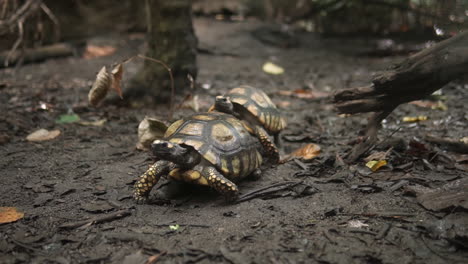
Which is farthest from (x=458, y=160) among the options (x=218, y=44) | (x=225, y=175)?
(x=218, y=44)

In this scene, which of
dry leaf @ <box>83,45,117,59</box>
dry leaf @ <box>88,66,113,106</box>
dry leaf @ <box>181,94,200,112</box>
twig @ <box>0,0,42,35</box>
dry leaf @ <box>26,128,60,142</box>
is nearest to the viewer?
dry leaf @ <box>88,66,113,106</box>

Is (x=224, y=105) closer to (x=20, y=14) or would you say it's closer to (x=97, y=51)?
(x=20, y=14)

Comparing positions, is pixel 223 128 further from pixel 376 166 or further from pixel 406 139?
pixel 406 139

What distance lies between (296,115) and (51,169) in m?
3.55

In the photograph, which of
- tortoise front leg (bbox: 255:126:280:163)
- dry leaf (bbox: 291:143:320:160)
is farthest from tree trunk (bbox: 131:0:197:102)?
dry leaf (bbox: 291:143:320:160)

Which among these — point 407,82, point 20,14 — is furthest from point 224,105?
point 20,14

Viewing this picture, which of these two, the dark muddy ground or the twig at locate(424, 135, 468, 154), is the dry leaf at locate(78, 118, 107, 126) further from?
the twig at locate(424, 135, 468, 154)

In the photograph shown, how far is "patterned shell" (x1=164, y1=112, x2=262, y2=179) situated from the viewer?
3.35m

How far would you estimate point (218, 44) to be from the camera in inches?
405

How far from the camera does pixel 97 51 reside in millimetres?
9930

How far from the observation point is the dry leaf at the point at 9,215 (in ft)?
9.89

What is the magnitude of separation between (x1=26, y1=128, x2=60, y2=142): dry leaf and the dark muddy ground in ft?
0.30

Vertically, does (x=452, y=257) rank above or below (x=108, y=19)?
below

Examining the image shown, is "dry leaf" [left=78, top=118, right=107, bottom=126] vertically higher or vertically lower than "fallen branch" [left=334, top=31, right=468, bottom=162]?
lower
